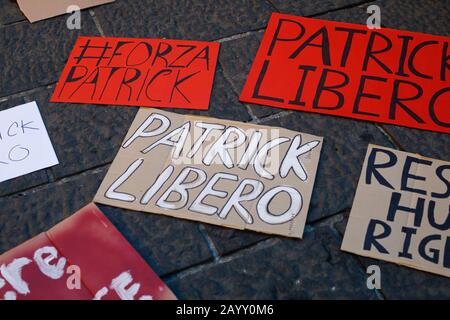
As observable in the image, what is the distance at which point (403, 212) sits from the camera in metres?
1.22

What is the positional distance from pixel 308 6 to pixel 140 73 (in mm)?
596

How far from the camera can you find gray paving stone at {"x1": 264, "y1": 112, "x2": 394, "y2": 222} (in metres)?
1.27

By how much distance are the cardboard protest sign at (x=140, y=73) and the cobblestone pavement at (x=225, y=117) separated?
0.04 meters

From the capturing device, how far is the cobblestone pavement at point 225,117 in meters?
1.16

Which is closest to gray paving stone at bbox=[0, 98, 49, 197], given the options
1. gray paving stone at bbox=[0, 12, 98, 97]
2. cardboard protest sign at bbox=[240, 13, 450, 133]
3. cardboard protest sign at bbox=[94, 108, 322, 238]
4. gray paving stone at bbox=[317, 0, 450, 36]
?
cardboard protest sign at bbox=[94, 108, 322, 238]

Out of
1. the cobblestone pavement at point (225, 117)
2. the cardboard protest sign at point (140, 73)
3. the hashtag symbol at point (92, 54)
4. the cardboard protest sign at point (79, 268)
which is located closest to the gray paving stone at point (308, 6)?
the cobblestone pavement at point (225, 117)

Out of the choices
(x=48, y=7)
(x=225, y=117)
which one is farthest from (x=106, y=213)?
(x=48, y=7)

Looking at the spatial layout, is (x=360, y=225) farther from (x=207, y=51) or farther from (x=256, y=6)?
(x=256, y=6)

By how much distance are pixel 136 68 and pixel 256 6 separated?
1.56ft

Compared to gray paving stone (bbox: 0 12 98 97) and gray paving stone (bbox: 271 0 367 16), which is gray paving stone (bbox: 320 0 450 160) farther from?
gray paving stone (bbox: 0 12 98 97)

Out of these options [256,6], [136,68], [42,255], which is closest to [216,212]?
[42,255]
